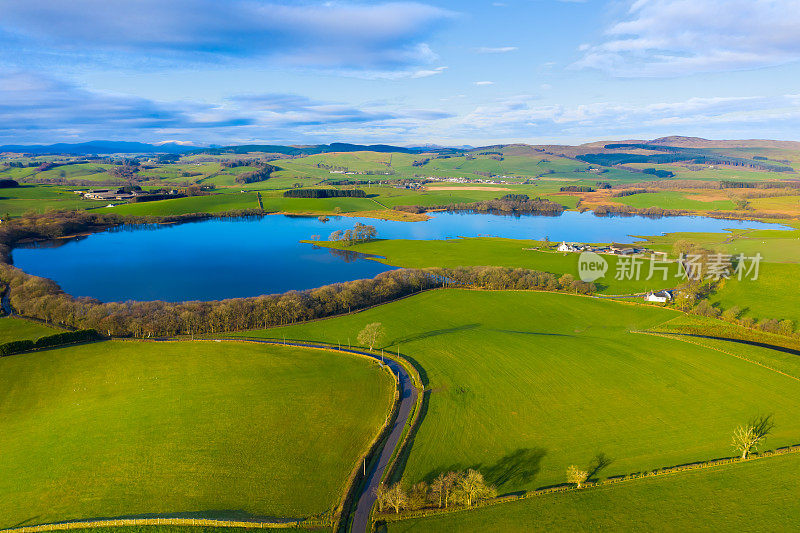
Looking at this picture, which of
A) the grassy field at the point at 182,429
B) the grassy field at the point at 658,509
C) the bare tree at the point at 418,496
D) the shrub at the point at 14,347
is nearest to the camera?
the grassy field at the point at 658,509

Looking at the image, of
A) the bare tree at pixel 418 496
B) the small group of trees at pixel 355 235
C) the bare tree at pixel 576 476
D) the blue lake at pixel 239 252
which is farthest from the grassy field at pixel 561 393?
the small group of trees at pixel 355 235

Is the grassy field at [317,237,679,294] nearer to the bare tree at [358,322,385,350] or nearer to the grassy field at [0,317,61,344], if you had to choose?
the bare tree at [358,322,385,350]

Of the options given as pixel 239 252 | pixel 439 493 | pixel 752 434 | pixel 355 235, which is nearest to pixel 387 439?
pixel 439 493

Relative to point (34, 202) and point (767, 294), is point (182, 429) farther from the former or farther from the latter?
point (34, 202)

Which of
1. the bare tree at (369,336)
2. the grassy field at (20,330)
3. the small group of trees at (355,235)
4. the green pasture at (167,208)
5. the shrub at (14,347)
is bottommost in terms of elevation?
the grassy field at (20,330)

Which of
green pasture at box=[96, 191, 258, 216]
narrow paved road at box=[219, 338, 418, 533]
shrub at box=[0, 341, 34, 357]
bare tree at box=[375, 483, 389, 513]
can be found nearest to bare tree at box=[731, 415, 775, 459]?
narrow paved road at box=[219, 338, 418, 533]

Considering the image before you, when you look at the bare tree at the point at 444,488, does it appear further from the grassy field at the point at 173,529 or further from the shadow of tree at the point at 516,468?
the grassy field at the point at 173,529
